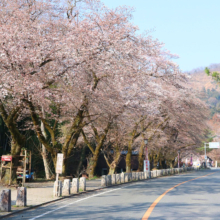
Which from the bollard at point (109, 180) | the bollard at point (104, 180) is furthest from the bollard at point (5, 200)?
the bollard at point (109, 180)

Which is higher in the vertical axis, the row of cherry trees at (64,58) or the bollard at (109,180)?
the row of cherry trees at (64,58)

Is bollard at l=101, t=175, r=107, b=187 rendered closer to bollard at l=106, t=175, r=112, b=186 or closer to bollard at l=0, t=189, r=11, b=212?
bollard at l=106, t=175, r=112, b=186

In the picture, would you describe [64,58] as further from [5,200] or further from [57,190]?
[5,200]

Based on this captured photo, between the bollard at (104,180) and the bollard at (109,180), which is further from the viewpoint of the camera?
the bollard at (109,180)

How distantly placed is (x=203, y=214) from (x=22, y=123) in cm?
2592

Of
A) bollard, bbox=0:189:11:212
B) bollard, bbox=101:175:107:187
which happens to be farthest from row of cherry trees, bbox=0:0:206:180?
bollard, bbox=0:189:11:212

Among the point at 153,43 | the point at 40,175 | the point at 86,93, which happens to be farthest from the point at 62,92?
the point at 40,175

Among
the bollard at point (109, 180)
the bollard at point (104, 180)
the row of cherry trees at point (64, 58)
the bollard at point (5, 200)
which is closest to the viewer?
the bollard at point (5, 200)

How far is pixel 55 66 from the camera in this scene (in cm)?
1658

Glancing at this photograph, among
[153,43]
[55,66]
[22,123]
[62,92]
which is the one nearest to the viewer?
[55,66]

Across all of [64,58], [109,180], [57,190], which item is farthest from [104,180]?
[64,58]

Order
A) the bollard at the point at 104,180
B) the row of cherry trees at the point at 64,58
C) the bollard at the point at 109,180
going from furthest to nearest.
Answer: the bollard at the point at 109,180, the bollard at the point at 104,180, the row of cherry trees at the point at 64,58

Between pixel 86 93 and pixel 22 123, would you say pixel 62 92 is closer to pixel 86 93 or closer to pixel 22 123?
pixel 86 93

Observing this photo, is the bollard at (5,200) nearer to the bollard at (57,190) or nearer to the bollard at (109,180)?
the bollard at (57,190)
